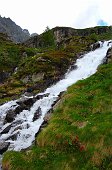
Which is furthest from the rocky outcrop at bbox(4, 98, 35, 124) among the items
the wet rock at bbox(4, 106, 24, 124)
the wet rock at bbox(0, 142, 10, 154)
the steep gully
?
the wet rock at bbox(0, 142, 10, 154)

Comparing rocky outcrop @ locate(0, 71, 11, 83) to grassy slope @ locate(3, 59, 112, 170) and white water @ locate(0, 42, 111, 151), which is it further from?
grassy slope @ locate(3, 59, 112, 170)

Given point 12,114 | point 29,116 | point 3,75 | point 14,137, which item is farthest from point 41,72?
point 14,137

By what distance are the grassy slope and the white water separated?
190 inches

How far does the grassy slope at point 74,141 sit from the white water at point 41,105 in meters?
4.82

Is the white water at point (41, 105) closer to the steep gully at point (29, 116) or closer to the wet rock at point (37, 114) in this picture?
the steep gully at point (29, 116)

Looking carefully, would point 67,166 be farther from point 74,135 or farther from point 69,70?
point 69,70

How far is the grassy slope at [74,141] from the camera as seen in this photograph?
29438 millimetres

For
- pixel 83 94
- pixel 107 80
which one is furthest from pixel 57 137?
pixel 107 80

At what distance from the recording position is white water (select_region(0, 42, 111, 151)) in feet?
133

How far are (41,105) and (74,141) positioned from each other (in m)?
22.1

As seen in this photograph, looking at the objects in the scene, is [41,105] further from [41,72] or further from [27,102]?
[41,72]

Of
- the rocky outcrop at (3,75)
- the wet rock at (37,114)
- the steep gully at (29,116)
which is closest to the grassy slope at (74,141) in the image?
the steep gully at (29,116)

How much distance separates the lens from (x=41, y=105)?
53.4 m

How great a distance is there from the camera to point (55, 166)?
29.5 m
